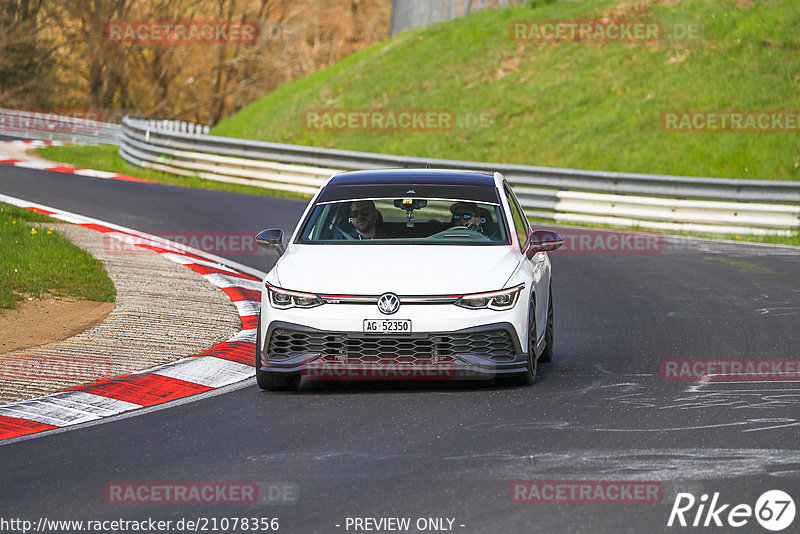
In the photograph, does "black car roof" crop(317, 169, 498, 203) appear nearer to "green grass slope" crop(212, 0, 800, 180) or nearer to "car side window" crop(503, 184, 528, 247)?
"car side window" crop(503, 184, 528, 247)

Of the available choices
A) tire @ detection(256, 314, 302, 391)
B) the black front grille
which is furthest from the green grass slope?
tire @ detection(256, 314, 302, 391)

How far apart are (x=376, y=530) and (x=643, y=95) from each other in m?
25.8

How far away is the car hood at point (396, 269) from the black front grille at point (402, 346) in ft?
1.00

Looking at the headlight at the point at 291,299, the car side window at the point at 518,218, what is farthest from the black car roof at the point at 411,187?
the headlight at the point at 291,299

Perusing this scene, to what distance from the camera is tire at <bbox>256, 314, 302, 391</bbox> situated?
852cm

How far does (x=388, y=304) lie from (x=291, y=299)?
698 millimetres

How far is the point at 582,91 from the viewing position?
31344mm

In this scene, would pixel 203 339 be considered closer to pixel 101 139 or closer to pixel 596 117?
pixel 596 117

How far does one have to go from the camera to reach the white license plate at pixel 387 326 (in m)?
8.11

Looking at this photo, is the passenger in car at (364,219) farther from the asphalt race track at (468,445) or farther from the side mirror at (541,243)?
the side mirror at (541,243)

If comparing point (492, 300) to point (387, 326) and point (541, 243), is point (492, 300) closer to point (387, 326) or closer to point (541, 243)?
point (387, 326)

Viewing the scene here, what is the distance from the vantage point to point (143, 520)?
17.9 feet

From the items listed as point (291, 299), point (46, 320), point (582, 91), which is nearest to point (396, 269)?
point (291, 299)

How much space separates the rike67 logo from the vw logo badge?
2.90 meters
